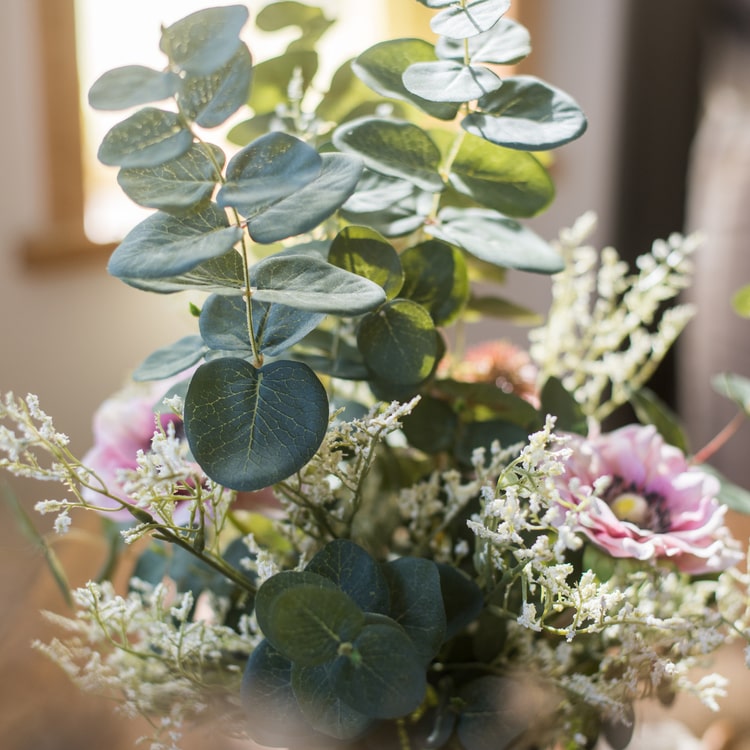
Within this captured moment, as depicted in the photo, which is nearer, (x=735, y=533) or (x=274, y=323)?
(x=274, y=323)

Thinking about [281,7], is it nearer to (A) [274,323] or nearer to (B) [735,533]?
(A) [274,323]

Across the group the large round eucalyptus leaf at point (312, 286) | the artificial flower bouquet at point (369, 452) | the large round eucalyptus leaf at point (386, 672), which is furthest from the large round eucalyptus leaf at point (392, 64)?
the large round eucalyptus leaf at point (386, 672)

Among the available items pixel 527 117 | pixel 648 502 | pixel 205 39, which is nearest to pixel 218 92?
pixel 205 39

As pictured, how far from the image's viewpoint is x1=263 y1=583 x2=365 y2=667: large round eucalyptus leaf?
30 centimetres

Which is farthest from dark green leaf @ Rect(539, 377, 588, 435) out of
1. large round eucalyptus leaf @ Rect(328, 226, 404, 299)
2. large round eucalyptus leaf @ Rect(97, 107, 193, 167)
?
large round eucalyptus leaf @ Rect(97, 107, 193, 167)

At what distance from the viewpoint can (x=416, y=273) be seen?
0.41 meters

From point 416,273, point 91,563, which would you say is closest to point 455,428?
point 416,273

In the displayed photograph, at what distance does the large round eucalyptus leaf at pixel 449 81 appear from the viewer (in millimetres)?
351

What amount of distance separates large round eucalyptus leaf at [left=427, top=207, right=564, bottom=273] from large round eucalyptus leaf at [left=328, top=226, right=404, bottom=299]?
0.03 metres

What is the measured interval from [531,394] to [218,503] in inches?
10.8

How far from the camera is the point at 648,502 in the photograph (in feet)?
1.35

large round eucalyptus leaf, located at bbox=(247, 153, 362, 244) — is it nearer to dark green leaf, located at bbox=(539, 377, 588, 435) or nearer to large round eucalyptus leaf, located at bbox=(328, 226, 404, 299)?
large round eucalyptus leaf, located at bbox=(328, 226, 404, 299)

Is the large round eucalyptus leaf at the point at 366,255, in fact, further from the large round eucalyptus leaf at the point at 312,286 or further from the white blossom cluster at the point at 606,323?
the white blossom cluster at the point at 606,323

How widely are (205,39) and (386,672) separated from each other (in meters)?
0.21
